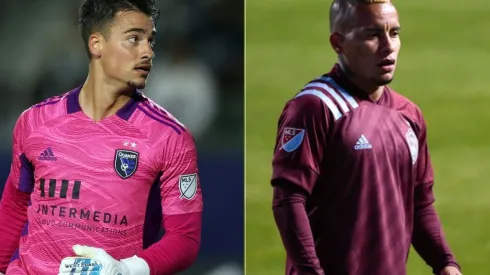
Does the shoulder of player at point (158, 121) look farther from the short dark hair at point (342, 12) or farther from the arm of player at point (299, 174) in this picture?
the short dark hair at point (342, 12)

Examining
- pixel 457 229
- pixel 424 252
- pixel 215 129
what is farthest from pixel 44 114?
pixel 457 229

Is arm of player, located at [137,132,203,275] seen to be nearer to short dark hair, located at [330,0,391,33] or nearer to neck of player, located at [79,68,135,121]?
neck of player, located at [79,68,135,121]

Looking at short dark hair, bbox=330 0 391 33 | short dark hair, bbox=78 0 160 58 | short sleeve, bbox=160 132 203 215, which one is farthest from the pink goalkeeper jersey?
short dark hair, bbox=330 0 391 33

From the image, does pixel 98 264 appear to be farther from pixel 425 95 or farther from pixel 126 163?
pixel 425 95

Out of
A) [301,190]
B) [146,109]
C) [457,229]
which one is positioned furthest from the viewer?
[457,229]

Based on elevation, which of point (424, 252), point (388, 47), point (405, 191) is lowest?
point (424, 252)

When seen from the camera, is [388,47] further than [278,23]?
No

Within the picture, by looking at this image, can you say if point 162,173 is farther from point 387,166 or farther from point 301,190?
point 387,166

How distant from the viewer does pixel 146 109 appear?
118 inches

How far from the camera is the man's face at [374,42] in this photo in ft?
9.59

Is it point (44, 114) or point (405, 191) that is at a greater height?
point (44, 114)

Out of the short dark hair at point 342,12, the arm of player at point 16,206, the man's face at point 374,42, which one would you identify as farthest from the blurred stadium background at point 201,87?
the man's face at point 374,42

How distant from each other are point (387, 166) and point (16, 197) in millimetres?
1181

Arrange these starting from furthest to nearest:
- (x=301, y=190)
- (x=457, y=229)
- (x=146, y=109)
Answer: (x=457, y=229) → (x=146, y=109) → (x=301, y=190)
